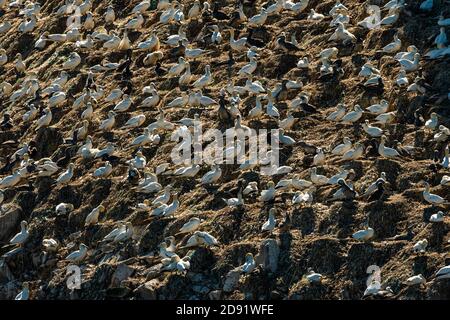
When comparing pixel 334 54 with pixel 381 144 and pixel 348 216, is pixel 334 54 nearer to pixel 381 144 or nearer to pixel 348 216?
pixel 381 144

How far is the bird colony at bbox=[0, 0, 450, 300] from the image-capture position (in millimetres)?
35906

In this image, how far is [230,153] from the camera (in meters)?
40.2

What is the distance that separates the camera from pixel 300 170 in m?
39.0

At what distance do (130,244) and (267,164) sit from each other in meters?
3.96

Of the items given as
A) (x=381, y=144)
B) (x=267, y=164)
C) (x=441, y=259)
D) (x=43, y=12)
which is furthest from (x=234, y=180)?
(x=43, y=12)

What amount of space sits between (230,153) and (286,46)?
543 cm

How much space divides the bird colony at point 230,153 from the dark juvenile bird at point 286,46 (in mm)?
50

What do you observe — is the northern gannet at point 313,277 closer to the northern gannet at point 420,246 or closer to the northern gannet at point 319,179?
the northern gannet at point 420,246

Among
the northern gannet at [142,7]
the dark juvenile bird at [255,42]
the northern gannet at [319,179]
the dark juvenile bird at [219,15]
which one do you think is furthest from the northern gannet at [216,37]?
the northern gannet at [319,179]

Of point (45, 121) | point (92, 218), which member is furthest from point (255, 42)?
point (92, 218)

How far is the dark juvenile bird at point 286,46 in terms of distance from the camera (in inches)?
1752

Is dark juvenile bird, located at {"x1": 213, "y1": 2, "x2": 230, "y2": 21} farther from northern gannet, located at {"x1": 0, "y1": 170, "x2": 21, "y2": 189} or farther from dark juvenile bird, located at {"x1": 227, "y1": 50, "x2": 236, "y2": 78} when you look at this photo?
northern gannet, located at {"x1": 0, "y1": 170, "x2": 21, "y2": 189}

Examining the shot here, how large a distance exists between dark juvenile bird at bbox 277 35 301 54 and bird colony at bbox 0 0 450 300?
50mm

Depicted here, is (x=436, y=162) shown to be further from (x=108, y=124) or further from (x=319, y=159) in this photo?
(x=108, y=124)
